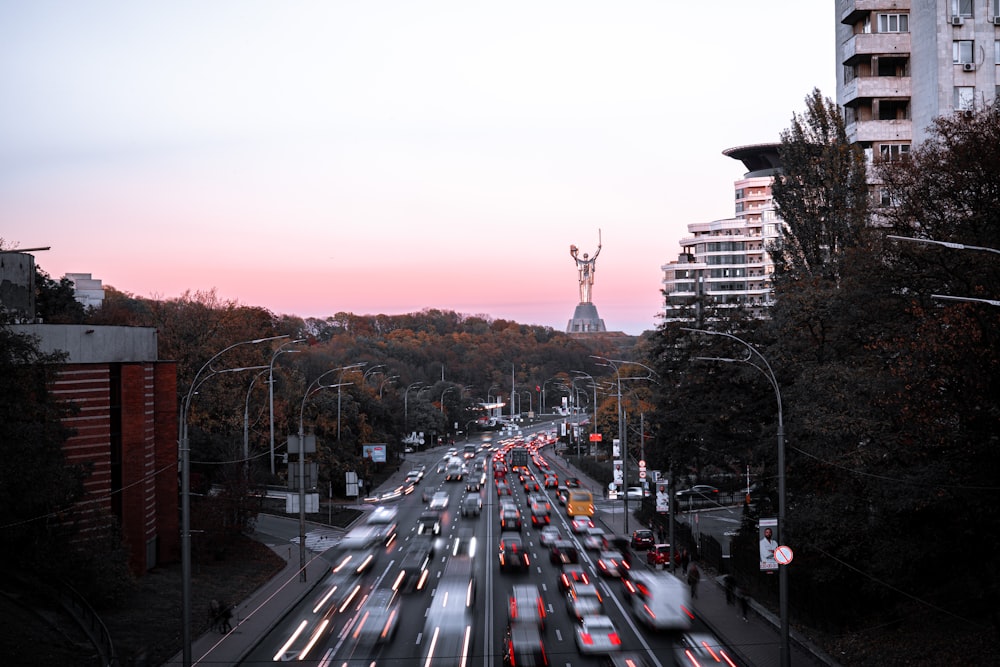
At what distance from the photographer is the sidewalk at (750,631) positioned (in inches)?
1033

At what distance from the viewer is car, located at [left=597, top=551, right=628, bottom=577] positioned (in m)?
39.6

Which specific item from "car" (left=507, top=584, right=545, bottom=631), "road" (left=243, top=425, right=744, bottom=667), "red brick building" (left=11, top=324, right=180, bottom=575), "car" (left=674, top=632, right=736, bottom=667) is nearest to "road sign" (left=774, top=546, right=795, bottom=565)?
"car" (left=674, top=632, right=736, bottom=667)

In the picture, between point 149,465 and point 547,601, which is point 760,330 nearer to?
point 547,601

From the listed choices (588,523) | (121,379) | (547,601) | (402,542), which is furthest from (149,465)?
(588,523)

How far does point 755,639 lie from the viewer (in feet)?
94.3

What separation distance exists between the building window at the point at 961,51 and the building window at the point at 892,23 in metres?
2.59

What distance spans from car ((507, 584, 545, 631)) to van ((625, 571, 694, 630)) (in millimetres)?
3406

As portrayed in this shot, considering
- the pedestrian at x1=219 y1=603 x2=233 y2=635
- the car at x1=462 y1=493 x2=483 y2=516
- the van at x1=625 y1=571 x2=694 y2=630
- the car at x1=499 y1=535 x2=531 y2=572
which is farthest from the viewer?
the car at x1=462 y1=493 x2=483 y2=516

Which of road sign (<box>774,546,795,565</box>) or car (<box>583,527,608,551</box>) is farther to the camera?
car (<box>583,527,608,551</box>)

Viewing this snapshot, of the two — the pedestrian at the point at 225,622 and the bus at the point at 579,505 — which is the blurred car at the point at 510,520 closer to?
the bus at the point at 579,505

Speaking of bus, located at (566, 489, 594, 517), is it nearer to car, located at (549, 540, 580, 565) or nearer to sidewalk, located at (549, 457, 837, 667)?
car, located at (549, 540, 580, 565)

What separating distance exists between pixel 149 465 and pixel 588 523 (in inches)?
987

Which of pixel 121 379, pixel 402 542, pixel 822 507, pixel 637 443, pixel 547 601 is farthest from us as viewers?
pixel 637 443

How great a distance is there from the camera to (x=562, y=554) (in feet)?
141
